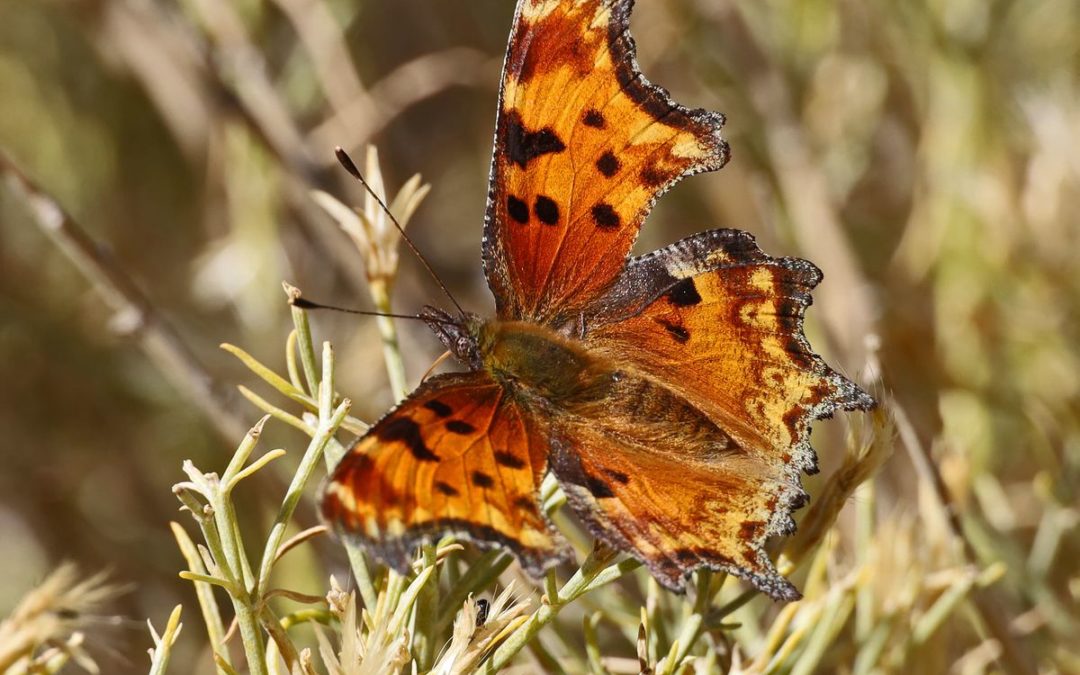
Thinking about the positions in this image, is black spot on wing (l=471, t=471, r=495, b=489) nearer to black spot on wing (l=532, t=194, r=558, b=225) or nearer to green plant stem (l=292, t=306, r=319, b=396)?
green plant stem (l=292, t=306, r=319, b=396)

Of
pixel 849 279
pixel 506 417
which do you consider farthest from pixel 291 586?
pixel 849 279

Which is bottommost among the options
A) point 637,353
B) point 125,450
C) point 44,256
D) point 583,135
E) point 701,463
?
point 701,463

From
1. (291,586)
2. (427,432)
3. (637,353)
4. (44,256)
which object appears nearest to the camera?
(427,432)

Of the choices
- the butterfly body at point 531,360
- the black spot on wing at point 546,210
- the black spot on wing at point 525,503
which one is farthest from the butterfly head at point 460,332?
the black spot on wing at point 525,503

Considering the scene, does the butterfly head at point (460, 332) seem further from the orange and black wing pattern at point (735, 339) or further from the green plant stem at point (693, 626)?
the green plant stem at point (693, 626)

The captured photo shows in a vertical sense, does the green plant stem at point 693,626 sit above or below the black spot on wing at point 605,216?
below

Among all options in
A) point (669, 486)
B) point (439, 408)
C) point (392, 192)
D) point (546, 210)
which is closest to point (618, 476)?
point (669, 486)

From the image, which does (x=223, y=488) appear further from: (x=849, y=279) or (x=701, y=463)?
(x=849, y=279)
